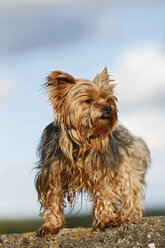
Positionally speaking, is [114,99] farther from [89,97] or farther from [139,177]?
[139,177]

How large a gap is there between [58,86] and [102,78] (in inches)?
47.6

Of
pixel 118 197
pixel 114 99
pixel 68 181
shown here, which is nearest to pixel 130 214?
pixel 118 197

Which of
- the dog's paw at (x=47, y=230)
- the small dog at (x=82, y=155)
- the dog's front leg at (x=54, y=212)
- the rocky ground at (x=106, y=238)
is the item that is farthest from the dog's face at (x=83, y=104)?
the dog's paw at (x=47, y=230)

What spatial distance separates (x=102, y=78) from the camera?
930cm

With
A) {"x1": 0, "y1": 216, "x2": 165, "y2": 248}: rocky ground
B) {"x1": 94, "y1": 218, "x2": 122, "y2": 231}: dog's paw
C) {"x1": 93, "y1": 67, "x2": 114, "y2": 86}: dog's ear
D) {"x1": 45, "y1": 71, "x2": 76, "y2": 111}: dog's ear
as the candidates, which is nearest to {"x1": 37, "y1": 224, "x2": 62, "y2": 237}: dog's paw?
{"x1": 0, "y1": 216, "x2": 165, "y2": 248}: rocky ground

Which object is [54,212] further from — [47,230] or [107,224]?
[107,224]

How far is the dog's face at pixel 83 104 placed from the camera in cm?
827

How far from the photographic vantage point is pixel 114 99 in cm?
875

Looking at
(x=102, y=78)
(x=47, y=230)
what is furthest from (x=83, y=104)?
(x=47, y=230)

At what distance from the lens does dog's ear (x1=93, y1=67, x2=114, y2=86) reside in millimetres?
8922

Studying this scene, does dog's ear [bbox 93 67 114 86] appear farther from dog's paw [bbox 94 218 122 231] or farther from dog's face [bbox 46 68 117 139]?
dog's paw [bbox 94 218 122 231]

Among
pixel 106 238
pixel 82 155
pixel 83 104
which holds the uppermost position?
pixel 83 104

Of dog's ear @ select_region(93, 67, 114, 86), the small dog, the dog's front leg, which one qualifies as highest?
dog's ear @ select_region(93, 67, 114, 86)

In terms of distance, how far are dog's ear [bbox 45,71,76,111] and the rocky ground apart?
2643 mm
